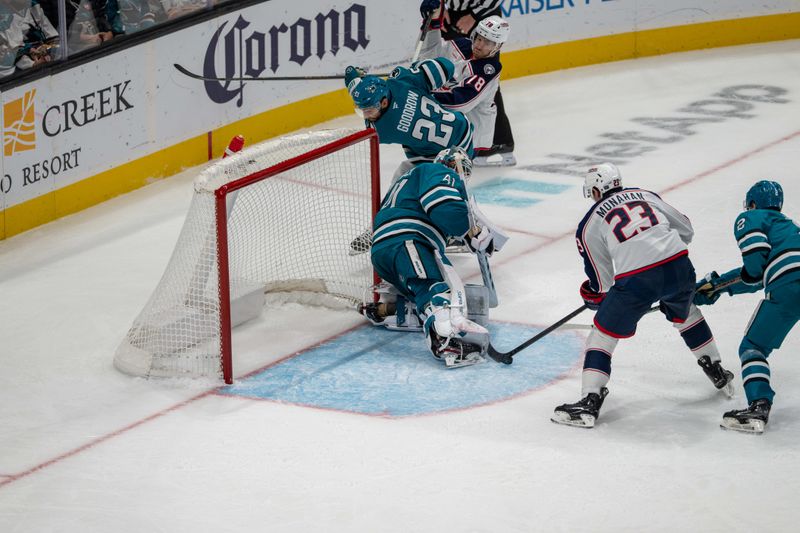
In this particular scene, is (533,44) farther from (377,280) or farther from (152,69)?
(377,280)

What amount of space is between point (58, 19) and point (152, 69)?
2.15ft

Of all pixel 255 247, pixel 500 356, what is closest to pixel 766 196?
pixel 500 356

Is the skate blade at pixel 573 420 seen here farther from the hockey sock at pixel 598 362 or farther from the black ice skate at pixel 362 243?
the black ice skate at pixel 362 243

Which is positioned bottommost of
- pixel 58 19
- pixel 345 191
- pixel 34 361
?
pixel 34 361

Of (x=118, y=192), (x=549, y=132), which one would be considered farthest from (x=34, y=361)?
(x=549, y=132)

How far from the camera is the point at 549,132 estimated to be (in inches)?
353

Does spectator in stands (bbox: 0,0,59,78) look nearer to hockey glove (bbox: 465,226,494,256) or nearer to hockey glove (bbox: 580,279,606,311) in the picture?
hockey glove (bbox: 465,226,494,256)

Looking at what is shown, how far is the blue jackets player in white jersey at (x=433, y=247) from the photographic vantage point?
5582 millimetres

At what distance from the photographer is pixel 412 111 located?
651cm

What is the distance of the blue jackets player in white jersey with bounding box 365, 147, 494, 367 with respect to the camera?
5.58 meters

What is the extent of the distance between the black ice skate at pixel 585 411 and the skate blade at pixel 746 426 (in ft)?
1.43

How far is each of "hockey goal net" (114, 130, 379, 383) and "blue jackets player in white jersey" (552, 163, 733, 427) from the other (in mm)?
1315

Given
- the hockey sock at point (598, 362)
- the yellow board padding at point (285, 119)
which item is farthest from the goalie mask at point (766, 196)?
the yellow board padding at point (285, 119)

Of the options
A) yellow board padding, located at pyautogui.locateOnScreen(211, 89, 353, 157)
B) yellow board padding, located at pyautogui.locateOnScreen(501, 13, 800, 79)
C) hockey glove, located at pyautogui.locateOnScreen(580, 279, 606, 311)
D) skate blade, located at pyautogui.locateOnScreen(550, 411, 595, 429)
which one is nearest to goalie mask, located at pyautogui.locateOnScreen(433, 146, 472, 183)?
hockey glove, located at pyautogui.locateOnScreen(580, 279, 606, 311)
